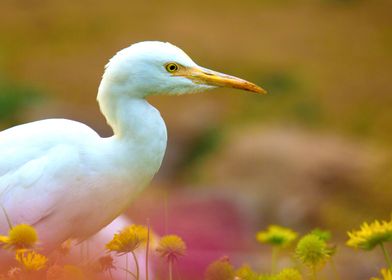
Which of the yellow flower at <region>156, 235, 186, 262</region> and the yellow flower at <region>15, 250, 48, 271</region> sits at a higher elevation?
the yellow flower at <region>156, 235, 186, 262</region>

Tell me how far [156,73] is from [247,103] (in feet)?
34.6

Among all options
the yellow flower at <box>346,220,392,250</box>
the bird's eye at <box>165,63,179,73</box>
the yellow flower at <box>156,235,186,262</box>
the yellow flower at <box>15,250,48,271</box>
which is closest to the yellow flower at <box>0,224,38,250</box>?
the yellow flower at <box>15,250,48,271</box>

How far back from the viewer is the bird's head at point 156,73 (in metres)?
4.24

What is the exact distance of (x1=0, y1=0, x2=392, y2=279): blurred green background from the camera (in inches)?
389

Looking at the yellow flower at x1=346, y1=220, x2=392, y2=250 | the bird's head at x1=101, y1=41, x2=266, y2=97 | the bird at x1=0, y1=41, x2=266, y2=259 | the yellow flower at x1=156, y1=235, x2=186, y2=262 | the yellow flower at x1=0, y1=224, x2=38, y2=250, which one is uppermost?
the bird's head at x1=101, y1=41, x2=266, y2=97

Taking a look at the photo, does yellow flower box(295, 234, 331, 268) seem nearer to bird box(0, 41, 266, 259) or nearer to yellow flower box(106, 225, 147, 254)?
yellow flower box(106, 225, 147, 254)

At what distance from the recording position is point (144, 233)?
353 cm

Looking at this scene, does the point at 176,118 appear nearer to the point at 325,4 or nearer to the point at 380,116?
the point at 380,116

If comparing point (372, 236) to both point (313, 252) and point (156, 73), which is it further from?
point (156, 73)

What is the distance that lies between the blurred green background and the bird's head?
9.17 ft

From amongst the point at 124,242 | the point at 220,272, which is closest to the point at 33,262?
the point at 124,242

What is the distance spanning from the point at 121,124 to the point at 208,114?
9.42 meters

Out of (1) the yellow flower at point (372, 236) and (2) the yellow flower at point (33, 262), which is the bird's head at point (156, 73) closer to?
(1) the yellow flower at point (372, 236)

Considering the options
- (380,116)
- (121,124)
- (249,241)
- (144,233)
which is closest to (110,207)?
(121,124)
